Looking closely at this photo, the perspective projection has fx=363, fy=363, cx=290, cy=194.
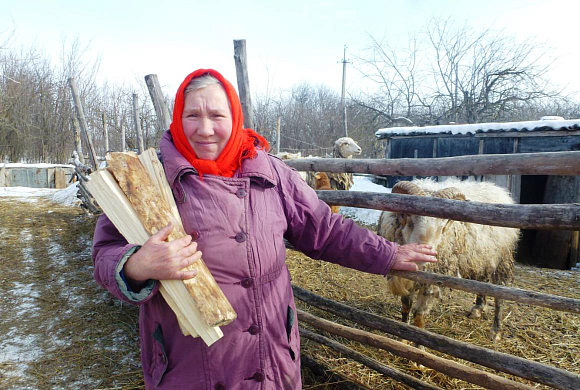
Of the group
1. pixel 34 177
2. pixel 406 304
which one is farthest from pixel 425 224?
pixel 34 177

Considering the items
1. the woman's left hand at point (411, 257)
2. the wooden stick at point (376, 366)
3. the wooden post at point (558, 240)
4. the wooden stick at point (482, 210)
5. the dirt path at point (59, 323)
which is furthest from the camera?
the wooden post at point (558, 240)

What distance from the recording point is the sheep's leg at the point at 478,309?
16.1 ft

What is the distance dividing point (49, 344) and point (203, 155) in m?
3.90

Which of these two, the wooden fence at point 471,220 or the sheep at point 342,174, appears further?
the sheep at point 342,174

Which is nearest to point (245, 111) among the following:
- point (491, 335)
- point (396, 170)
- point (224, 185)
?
point (396, 170)

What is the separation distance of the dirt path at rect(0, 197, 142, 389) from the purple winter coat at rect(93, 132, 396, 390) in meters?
2.33

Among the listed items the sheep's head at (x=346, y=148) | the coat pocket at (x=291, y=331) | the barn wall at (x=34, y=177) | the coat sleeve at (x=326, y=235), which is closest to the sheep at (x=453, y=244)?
the coat sleeve at (x=326, y=235)

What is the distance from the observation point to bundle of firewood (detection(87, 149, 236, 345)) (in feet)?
4.66

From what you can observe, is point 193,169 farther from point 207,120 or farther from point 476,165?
point 476,165

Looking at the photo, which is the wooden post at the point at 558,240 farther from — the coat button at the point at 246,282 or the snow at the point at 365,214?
the coat button at the point at 246,282

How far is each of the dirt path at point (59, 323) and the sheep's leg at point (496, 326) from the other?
3.96m

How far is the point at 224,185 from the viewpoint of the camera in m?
1.66

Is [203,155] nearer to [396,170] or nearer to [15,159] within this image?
[396,170]

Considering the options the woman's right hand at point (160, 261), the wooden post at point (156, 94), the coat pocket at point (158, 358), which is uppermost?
the wooden post at point (156, 94)
